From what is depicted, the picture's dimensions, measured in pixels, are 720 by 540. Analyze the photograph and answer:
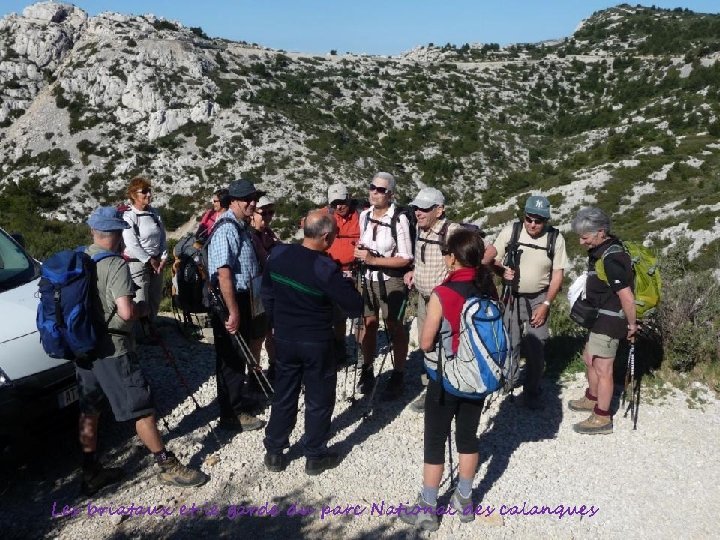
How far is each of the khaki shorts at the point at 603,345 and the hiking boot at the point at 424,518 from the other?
2029 mm

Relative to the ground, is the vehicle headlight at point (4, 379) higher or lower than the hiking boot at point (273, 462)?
higher

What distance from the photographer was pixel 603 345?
4.46 metres

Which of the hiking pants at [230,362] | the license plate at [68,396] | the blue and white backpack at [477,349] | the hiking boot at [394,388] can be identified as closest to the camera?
the blue and white backpack at [477,349]

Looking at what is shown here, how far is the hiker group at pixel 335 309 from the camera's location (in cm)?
327

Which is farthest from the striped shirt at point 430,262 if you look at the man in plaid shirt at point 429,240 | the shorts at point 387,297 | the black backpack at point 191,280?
the black backpack at point 191,280

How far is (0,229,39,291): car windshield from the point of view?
486 cm

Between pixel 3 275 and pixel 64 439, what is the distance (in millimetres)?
1708

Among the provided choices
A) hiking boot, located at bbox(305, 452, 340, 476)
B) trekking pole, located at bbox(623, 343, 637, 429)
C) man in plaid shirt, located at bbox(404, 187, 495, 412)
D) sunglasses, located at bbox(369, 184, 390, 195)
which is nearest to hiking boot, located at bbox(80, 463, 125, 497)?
hiking boot, located at bbox(305, 452, 340, 476)

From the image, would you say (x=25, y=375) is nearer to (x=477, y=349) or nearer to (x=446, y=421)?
(x=446, y=421)

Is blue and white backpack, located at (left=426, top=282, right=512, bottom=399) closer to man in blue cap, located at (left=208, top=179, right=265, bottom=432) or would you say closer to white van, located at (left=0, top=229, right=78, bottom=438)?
Result: man in blue cap, located at (left=208, top=179, right=265, bottom=432)

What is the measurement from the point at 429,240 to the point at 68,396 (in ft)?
10.3

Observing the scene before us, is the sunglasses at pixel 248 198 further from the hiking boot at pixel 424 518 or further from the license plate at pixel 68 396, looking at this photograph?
the hiking boot at pixel 424 518

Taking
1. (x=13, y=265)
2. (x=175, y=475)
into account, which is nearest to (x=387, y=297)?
(x=175, y=475)

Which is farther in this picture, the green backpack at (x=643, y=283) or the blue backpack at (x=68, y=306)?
the green backpack at (x=643, y=283)
